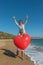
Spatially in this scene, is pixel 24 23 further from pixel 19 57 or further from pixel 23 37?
pixel 19 57

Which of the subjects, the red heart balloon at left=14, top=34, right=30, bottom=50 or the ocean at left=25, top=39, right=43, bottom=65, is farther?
the ocean at left=25, top=39, right=43, bottom=65

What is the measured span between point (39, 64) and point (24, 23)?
230cm

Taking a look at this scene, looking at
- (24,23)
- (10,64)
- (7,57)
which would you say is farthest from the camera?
(7,57)

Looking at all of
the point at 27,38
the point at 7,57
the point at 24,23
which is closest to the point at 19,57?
the point at 7,57

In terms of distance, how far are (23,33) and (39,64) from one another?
72.4 inches

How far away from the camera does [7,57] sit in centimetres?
1147

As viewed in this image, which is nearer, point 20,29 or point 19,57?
point 20,29

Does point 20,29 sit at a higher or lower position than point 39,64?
higher

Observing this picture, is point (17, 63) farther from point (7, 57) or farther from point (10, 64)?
point (7, 57)

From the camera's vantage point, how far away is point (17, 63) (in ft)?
34.0

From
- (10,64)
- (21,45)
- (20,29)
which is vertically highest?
(20,29)

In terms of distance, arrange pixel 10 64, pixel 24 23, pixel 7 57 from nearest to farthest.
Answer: pixel 10 64 < pixel 24 23 < pixel 7 57

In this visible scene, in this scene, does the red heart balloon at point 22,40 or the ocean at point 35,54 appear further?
the ocean at point 35,54

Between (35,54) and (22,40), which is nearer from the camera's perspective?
(22,40)
